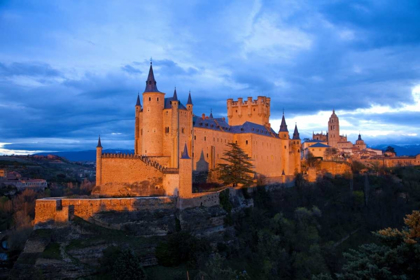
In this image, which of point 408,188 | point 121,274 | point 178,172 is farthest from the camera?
point 408,188

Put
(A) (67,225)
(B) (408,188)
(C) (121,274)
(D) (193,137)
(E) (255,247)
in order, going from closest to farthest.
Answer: (C) (121,274) < (A) (67,225) < (E) (255,247) < (D) (193,137) < (B) (408,188)

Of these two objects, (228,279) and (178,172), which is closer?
(228,279)

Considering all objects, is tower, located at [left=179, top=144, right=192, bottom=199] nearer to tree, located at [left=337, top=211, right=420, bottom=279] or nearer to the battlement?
tree, located at [left=337, top=211, right=420, bottom=279]

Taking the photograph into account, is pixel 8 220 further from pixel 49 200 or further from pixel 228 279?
pixel 228 279

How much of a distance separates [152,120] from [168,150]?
367 centimetres

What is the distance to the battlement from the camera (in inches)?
2383

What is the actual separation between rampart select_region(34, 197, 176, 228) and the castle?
2.44 metres

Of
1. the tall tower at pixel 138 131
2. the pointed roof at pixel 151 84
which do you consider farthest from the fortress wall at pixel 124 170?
the pointed roof at pixel 151 84

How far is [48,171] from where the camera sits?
100062 mm

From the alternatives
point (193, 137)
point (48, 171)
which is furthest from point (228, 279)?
point (48, 171)

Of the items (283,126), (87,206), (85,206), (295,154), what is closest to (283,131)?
(283,126)

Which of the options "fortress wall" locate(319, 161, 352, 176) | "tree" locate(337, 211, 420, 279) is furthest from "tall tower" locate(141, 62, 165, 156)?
"fortress wall" locate(319, 161, 352, 176)

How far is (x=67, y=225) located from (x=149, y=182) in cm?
896

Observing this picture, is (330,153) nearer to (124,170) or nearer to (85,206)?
(124,170)
